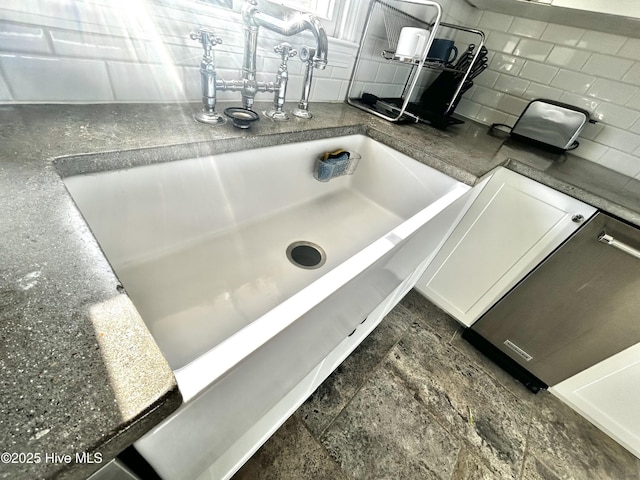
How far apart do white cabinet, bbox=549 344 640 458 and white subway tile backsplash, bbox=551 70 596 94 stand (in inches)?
44.7

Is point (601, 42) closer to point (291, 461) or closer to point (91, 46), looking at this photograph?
point (91, 46)

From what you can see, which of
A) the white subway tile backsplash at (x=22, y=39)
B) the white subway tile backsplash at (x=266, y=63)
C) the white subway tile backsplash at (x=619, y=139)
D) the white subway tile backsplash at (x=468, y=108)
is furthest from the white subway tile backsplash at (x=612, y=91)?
the white subway tile backsplash at (x=22, y=39)

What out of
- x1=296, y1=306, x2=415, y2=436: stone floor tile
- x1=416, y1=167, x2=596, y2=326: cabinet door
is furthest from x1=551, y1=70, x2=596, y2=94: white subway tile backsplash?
x1=296, y1=306, x2=415, y2=436: stone floor tile

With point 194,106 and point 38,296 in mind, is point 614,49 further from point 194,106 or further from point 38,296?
point 38,296

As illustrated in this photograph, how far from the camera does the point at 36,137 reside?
463 mm

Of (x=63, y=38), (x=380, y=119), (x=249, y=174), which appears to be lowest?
(x=249, y=174)

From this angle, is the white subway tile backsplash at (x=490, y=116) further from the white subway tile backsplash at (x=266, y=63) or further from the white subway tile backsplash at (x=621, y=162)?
the white subway tile backsplash at (x=621, y=162)

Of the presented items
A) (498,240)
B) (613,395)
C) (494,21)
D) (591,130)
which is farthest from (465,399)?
(494,21)

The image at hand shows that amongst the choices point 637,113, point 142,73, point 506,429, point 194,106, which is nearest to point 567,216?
point 637,113

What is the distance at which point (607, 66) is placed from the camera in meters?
1.17

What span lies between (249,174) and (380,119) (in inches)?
26.4

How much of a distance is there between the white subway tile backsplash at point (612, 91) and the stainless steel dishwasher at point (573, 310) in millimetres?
746

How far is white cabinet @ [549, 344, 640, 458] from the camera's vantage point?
3.11 ft

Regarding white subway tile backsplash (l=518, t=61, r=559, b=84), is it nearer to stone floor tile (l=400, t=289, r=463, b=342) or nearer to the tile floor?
stone floor tile (l=400, t=289, r=463, b=342)
